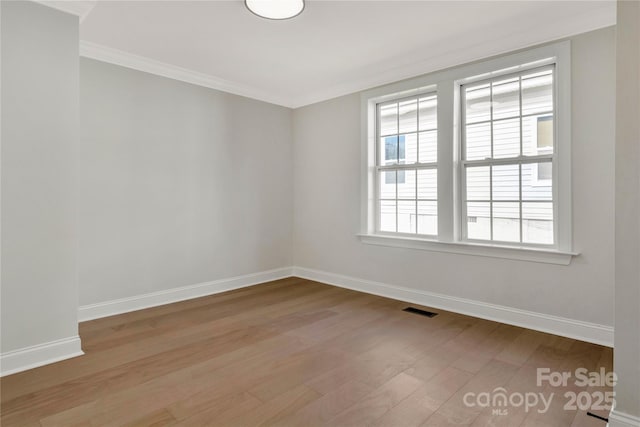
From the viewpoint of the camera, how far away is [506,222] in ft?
11.4

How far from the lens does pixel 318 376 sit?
7.84 ft

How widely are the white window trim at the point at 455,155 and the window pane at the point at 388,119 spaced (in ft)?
0.35

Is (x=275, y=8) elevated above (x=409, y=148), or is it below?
above

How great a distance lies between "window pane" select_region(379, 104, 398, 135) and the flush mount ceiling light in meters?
1.89

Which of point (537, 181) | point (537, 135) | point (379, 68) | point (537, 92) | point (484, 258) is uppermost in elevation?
point (379, 68)

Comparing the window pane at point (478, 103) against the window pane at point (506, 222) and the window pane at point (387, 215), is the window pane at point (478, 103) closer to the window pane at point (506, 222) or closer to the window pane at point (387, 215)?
the window pane at point (506, 222)

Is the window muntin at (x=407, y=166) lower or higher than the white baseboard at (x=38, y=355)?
higher

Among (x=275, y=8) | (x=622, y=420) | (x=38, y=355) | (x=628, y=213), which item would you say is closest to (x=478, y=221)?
(x=628, y=213)

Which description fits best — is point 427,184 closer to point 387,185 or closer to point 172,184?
point 387,185

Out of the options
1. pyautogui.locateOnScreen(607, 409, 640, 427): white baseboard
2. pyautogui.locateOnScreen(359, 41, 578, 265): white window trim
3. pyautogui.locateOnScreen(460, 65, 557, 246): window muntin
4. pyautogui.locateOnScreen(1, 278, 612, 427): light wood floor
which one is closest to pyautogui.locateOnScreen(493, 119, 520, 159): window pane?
pyautogui.locateOnScreen(460, 65, 557, 246): window muntin

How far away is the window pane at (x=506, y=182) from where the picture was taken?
11.2 feet

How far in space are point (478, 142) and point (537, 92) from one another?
2.17 feet

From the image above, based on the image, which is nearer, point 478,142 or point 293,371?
point 293,371

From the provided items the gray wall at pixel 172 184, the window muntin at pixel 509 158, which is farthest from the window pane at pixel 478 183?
the gray wall at pixel 172 184
